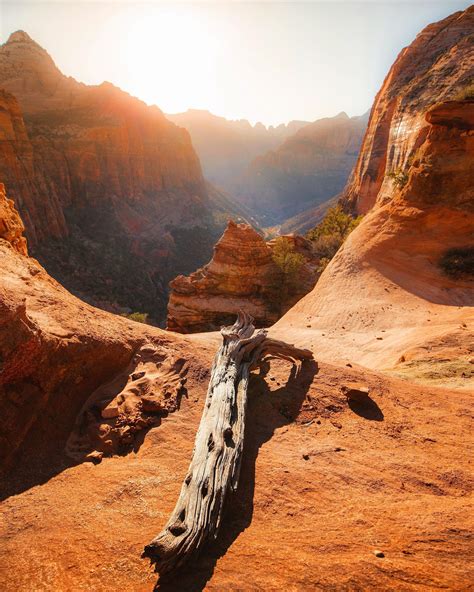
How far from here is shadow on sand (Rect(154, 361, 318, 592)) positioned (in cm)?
277

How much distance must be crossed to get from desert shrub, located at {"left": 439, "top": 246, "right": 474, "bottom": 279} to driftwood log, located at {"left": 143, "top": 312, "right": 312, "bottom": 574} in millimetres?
12574

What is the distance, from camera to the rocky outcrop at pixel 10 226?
294 inches

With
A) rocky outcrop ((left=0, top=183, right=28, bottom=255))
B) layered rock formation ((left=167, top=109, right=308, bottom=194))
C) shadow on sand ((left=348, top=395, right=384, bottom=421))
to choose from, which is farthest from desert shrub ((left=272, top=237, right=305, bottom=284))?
layered rock formation ((left=167, top=109, right=308, bottom=194))

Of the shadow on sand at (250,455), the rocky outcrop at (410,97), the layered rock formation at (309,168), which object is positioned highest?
the layered rock formation at (309,168)

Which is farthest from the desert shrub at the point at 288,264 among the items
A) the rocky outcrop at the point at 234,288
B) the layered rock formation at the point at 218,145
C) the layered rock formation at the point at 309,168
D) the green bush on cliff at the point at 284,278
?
the layered rock formation at the point at 218,145

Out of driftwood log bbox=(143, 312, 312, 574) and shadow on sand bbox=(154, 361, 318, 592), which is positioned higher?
driftwood log bbox=(143, 312, 312, 574)

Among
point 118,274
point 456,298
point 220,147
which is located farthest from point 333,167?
point 456,298

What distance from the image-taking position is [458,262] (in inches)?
591

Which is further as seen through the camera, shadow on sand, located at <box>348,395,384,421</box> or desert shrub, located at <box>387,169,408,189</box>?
desert shrub, located at <box>387,169,408,189</box>

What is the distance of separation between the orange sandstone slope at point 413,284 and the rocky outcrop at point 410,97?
3084mm

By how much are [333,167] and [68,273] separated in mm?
104942

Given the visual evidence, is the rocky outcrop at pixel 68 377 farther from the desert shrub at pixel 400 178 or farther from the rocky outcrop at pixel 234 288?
the desert shrub at pixel 400 178

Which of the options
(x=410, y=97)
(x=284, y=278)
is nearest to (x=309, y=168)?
(x=410, y=97)

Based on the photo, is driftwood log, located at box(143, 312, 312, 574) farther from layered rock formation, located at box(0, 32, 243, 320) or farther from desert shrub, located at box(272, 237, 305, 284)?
layered rock formation, located at box(0, 32, 243, 320)
